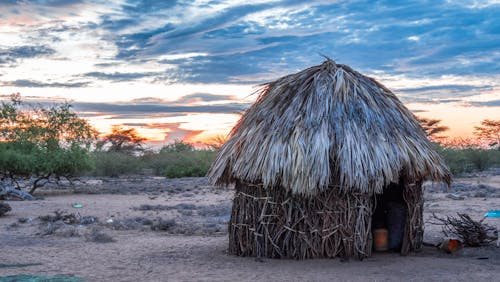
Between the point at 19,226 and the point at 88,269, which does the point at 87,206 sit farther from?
the point at 88,269

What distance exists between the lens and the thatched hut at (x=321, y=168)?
9406 mm

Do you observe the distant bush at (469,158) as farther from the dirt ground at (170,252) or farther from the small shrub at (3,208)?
the small shrub at (3,208)

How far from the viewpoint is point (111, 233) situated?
45.2 ft

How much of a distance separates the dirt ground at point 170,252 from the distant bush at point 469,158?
12757mm

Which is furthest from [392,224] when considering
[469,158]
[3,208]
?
[469,158]

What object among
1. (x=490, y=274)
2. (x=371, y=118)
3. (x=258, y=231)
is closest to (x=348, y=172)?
(x=371, y=118)

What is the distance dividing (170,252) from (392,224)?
385 cm

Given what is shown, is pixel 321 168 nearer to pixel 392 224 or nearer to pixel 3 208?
pixel 392 224

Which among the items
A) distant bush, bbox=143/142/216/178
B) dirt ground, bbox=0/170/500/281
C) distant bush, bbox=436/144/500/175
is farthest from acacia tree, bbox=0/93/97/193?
distant bush, bbox=436/144/500/175

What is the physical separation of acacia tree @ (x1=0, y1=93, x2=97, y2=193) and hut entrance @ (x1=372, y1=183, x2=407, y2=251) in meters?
15.2

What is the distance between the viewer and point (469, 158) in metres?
35.5

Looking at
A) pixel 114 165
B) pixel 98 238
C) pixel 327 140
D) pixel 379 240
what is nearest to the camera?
pixel 327 140

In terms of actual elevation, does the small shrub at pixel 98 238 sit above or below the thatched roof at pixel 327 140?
below

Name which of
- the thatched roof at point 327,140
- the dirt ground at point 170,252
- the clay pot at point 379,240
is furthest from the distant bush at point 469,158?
the thatched roof at point 327,140
